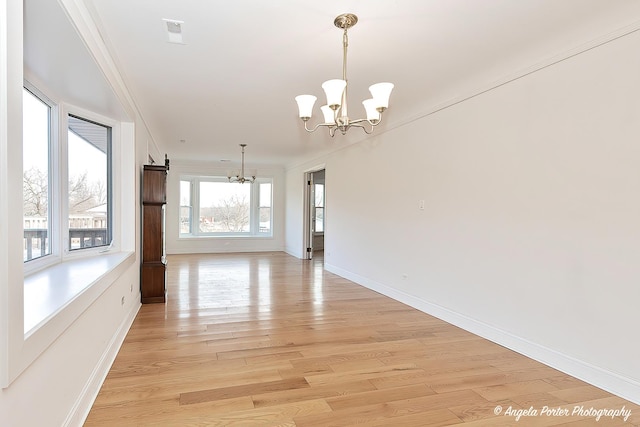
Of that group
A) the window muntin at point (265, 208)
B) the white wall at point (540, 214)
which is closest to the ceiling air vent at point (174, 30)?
the white wall at point (540, 214)

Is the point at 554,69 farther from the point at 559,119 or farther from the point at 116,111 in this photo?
the point at 116,111

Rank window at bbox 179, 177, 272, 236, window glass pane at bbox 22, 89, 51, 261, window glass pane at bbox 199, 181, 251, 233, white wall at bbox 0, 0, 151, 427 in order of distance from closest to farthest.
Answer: white wall at bbox 0, 0, 151, 427 → window glass pane at bbox 22, 89, 51, 261 → window at bbox 179, 177, 272, 236 → window glass pane at bbox 199, 181, 251, 233

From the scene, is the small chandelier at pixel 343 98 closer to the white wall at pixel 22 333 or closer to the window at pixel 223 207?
the white wall at pixel 22 333

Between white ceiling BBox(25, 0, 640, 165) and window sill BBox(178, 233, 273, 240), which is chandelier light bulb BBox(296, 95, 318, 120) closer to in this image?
white ceiling BBox(25, 0, 640, 165)

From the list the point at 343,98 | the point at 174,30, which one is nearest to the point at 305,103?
the point at 343,98

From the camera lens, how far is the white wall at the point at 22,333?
3.96ft

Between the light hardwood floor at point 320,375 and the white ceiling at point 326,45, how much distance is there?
2.22m

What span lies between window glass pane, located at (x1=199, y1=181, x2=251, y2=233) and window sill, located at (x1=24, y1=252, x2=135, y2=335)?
6.61 metres

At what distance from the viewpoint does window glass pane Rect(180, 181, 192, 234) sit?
9672mm

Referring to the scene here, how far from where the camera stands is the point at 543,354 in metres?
2.89

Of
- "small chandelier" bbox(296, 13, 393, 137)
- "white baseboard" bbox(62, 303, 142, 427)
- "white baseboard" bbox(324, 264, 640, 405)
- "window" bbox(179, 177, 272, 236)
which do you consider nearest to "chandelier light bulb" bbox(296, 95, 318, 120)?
"small chandelier" bbox(296, 13, 393, 137)

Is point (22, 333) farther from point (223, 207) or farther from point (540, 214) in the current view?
point (223, 207)

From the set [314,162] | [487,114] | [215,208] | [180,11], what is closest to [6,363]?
[180,11]

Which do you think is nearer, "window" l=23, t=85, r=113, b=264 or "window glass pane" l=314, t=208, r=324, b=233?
"window" l=23, t=85, r=113, b=264
